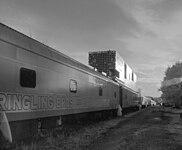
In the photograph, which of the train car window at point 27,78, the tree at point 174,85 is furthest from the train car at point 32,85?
the tree at point 174,85

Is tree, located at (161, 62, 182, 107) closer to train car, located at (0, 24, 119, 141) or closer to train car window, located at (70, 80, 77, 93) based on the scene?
train car window, located at (70, 80, 77, 93)

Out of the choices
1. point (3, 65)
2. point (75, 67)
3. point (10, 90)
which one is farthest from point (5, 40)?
point (75, 67)

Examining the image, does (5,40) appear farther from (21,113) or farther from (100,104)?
(100,104)

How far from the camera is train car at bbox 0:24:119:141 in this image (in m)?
7.58

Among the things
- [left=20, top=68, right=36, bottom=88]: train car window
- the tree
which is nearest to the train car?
[left=20, top=68, right=36, bottom=88]: train car window

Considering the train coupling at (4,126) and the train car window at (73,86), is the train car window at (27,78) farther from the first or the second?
the train car window at (73,86)

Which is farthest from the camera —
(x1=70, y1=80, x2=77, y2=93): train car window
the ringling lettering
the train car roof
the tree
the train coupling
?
the tree

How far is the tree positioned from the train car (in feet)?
135

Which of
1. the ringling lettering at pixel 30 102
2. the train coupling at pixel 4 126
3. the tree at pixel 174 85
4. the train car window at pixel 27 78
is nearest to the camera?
the train coupling at pixel 4 126

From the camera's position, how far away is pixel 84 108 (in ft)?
48.0

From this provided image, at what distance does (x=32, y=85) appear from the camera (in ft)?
29.2

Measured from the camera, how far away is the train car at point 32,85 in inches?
298

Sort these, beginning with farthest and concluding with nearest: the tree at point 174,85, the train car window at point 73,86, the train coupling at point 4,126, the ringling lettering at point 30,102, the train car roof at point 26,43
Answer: the tree at point 174,85, the train car window at point 73,86, the train car roof at point 26,43, the ringling lettering at point 30,102, the train coupling at point 4,126

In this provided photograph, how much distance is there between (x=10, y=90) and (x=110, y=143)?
4098mm
